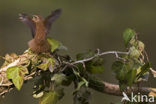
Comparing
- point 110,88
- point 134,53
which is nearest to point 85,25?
point 110,88

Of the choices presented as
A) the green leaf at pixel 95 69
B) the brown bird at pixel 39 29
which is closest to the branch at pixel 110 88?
the green leaf at pixel 95 69

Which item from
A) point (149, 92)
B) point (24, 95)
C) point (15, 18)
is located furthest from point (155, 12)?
point (149, 92)

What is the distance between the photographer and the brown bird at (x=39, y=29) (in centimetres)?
77

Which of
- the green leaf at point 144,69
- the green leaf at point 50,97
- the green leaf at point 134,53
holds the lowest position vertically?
the green leaf at point 50,97

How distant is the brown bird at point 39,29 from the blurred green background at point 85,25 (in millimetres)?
1385

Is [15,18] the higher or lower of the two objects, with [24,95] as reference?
higher

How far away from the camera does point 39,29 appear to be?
0.78 metres

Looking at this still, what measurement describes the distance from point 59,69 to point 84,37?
5.79ft

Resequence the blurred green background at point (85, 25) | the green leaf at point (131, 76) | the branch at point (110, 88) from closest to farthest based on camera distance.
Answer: the green leaf at point (131, 76), the branch at point (110, 88), the blurred green background at point (85, 25)

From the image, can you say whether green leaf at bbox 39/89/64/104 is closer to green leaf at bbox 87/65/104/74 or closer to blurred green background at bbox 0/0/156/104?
green leaf at bbox 87/65/104/74

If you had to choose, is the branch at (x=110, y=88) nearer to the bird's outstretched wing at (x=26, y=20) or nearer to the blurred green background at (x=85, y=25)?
the bird's outstretched wing at (x=26, y=20)

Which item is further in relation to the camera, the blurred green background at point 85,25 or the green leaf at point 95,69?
the blurred green background at point 85,25

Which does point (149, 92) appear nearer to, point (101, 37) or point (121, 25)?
point (101, 37)

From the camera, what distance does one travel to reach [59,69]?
77 centimetres
